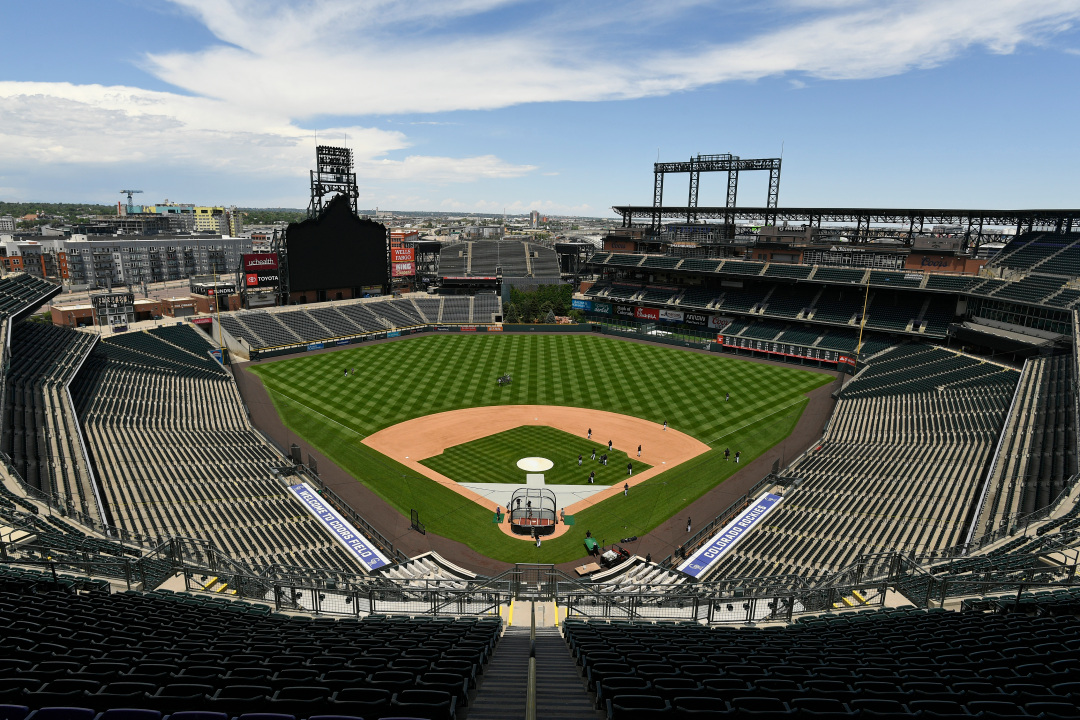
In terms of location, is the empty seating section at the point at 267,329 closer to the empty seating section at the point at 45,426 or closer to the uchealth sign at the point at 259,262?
the uchealth sign at the point at 259,262

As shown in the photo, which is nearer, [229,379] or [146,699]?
[146,699]

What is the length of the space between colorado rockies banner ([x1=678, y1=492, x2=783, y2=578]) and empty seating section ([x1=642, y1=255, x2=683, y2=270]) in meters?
52.7

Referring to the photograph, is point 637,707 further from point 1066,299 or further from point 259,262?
point 259,262

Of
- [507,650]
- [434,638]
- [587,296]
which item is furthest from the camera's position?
[587,296]

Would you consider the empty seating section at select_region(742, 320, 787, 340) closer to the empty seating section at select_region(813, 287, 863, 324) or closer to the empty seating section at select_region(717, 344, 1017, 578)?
the empty seating section at select_region(813, 287, 863, 324)

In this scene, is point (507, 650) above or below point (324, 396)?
above

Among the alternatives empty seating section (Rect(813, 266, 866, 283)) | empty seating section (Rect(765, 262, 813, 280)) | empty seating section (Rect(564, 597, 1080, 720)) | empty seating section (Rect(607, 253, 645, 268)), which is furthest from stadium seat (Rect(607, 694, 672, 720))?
empty seating section (Rect(607, 253, 645, 268))

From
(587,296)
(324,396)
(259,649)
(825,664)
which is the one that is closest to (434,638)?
(259,649)

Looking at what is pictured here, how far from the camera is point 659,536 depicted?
27812mm

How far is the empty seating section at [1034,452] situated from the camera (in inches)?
865

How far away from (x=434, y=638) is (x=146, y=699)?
551 centimetres

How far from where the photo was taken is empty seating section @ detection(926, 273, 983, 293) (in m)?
54.6

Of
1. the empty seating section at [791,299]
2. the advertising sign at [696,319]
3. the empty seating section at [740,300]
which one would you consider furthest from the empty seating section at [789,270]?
the advertising sign at [696,319]

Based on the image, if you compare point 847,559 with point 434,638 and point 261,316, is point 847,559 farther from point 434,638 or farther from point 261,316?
point 261,316
